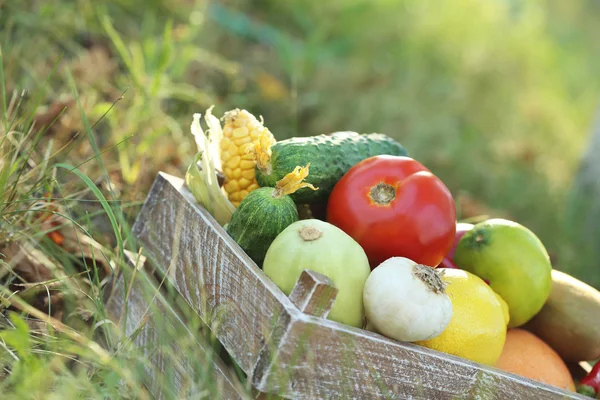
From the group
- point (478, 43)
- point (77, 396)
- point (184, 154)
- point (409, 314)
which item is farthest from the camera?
point (478, 43)

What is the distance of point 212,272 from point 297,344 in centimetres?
42

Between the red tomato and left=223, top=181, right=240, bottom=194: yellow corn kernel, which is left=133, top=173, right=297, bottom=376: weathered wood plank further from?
the red tomato

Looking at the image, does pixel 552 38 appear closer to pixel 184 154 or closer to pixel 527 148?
pixel 527 148

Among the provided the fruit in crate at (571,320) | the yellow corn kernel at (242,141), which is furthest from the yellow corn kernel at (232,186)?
the fruit in crate at (571,320)

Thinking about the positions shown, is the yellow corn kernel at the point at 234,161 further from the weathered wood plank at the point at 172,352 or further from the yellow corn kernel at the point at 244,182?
the weathered wood plank at the point at 172,352

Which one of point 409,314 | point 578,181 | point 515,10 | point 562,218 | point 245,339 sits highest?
point 515,10

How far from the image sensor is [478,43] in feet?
20.9

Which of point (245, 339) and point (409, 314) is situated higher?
point (409, 314)

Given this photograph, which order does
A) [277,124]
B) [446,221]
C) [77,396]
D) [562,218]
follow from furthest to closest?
[562,218] → [277,124] → [446,221] → [77,396]

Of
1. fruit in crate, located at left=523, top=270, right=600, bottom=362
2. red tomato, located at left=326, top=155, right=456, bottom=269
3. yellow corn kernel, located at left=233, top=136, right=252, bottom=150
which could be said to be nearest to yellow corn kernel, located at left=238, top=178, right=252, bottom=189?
yellow corn kernel, located at left=233, top=136, right=252, bottom=150

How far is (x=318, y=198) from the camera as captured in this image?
7.32 feet

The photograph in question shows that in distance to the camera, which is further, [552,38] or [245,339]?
[552,38]

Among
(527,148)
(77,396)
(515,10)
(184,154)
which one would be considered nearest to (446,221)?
(77,396)

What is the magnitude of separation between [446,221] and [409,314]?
1.46 feet
